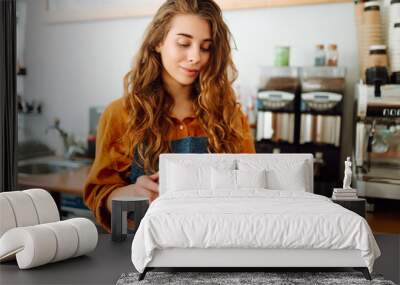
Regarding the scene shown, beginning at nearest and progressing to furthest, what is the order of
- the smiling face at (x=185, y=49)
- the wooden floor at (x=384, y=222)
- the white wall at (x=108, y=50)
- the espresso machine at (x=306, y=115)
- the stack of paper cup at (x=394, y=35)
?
the smiling face at (x=185, y=49) < the wooden floor at (x=384, y=222) < the stack of paper cup at (x=394, y=35) < the espresso machine at (x=306, y=115) < the white wall at (x=108, y=50)

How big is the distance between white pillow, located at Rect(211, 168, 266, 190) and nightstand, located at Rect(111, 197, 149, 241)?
54 centimetres

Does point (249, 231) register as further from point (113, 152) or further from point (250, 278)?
point (113, 152)

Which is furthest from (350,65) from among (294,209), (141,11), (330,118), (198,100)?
(294,209)

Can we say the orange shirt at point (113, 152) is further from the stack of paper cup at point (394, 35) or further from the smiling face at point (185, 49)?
the stack of paper cup at point (394, 35)

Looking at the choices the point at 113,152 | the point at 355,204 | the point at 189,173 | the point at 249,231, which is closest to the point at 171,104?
the point at 113,152

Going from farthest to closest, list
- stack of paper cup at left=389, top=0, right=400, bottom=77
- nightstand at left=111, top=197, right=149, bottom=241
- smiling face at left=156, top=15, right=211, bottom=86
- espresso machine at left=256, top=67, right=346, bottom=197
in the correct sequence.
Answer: espresso machine at left=256, top=67, right=346, bottom=197
stack of paper cup at left=389, top=0, right=400, bottom=77
smiling face at left=156, top=15, right=211, bottom=86
nightstand at left=111, top=197, right=149, bottom=241

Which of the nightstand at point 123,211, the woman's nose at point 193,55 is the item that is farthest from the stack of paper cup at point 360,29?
the nightstand at point 123,211

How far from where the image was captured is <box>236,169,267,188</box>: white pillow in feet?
14.6

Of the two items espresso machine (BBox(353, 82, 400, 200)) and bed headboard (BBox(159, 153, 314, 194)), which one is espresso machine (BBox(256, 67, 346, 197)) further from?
bed headboard (BBox(159, 153, 314, 194))

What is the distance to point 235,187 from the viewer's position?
14.6 feet

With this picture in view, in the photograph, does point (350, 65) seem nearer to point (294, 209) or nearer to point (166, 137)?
point (166, 137)

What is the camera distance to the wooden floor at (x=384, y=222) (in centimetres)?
571

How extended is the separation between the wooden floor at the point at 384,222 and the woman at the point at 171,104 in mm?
1532

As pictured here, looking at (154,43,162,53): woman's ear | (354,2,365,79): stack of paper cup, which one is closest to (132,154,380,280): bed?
(154,43,162,53): woman's ear
